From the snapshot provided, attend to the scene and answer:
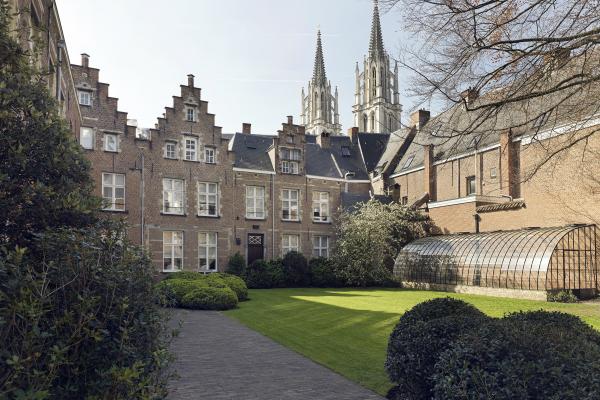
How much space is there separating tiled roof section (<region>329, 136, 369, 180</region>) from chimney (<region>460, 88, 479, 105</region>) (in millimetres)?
30711

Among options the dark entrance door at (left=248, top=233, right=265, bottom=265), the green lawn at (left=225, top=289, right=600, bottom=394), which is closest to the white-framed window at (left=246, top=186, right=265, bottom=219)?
the dark entrance door at (left=248, top=233, right=265, bottom=265)

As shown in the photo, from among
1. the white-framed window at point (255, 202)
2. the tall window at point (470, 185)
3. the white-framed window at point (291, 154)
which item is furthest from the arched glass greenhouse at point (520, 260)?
the white-framed window at point (291, 154)

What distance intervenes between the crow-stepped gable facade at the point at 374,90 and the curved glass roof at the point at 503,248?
49074mm

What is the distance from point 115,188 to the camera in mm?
29062

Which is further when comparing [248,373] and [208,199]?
[208,199]

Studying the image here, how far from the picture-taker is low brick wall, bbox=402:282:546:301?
22.1 meters

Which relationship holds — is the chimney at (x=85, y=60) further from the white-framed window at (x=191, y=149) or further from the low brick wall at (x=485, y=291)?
the low brick wall at (x=485, y=291)

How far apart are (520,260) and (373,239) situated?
1048cm

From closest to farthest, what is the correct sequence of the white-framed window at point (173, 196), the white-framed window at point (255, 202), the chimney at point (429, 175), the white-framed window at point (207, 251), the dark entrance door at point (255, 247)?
the white-framed window at point (173, 196), the white-framed window at point (207, 251), the dark entrance door at point (255, 247), the white-framed window at point (255, 202), the chimney at point (429, 175)

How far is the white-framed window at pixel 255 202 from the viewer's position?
3341 centimetres

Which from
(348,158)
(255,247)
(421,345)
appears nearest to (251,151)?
(255,247)

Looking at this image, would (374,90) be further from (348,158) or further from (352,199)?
(352,199)

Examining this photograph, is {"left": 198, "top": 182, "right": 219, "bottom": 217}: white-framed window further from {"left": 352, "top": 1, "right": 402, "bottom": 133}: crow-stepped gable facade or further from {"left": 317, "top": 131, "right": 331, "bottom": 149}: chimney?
{"left": 352, "top": 1, "right": 402, "bottom": 133}: crow-stepped gable facade

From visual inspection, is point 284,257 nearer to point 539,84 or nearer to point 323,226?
point 323,226
